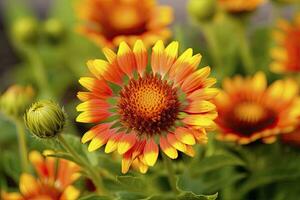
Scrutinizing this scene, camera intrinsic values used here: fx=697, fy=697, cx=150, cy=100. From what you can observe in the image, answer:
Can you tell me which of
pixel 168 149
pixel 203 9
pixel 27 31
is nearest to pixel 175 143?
pixel 168 149

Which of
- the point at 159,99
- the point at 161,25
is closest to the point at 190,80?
the point at 159,99

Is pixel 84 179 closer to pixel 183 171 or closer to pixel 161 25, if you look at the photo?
pixel 183 171

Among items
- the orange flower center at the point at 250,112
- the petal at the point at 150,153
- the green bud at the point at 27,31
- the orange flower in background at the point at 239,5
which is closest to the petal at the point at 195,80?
the petal at the point at 150,153

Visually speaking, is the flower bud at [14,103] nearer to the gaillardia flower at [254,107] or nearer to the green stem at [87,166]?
the green stem at [87,166]

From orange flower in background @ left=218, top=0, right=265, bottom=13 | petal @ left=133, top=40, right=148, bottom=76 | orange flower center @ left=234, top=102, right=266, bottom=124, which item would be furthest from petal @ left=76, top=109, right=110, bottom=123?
orange flower in background @ left=218, top=0, right=265, bottom=13

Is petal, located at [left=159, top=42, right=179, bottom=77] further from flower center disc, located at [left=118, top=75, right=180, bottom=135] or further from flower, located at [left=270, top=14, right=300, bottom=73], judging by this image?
flower, located at [left=270, top=14, right=300, bottom=73]

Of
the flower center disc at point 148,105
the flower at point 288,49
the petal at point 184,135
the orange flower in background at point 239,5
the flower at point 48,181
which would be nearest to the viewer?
the petal at point 184,135

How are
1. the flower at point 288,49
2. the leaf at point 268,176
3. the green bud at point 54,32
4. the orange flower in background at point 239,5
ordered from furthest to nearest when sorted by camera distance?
the green bud at point 54,32 → the orange flower in background at point 239,5 → the flower at point 288,49 → the leaf at point 268,176
